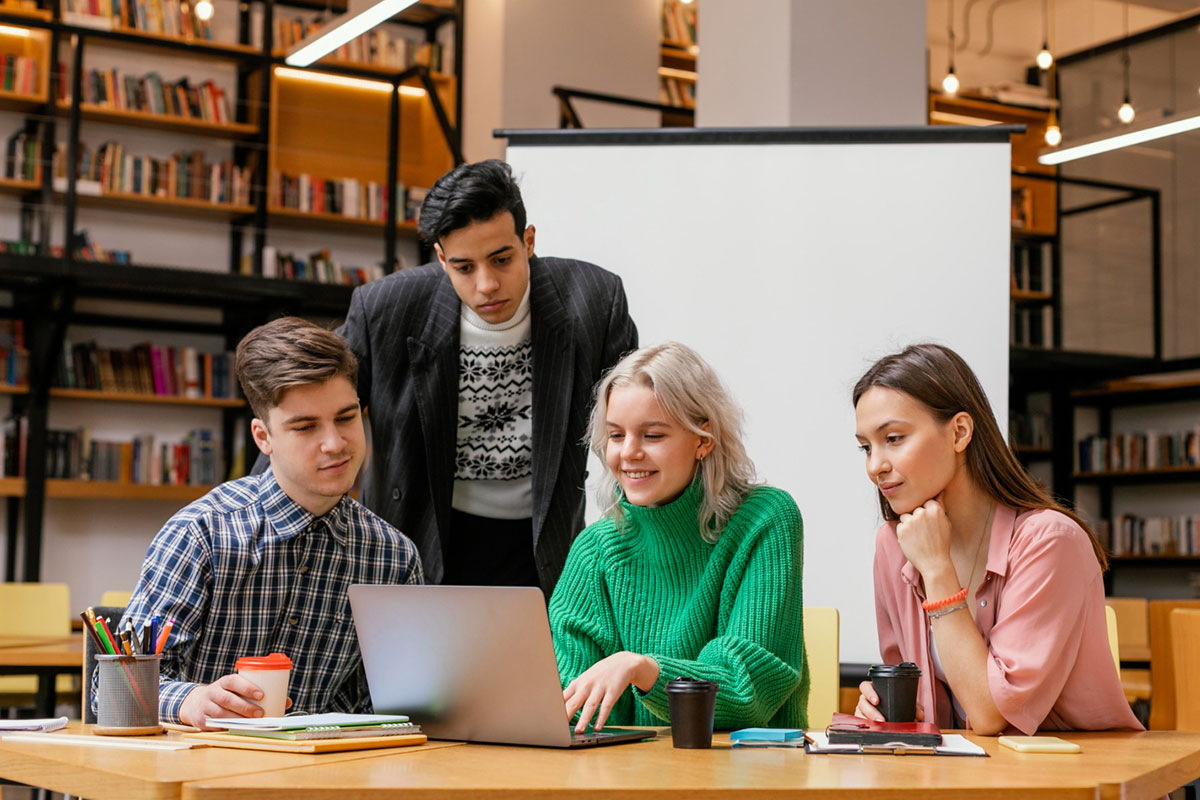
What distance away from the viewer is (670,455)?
74.9 inches

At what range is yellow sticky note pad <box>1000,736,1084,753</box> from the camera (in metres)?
1.47

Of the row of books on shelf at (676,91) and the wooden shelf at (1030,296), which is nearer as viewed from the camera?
the row of books on shelf at (676,91)

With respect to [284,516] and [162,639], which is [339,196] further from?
[162,639]

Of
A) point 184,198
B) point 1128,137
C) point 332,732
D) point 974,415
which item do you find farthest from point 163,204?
point 332,732

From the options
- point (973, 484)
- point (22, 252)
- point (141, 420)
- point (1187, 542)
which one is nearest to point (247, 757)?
point (973, 484)

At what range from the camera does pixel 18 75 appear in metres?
6.96

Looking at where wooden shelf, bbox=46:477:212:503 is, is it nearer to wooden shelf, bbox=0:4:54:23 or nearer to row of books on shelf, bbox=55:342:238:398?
row of books on shelf, bbox=55:342:238:398

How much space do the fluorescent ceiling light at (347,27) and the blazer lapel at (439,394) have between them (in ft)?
8.57

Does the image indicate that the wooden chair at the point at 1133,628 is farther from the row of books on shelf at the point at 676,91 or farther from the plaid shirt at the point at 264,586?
the row of books on shelf at the point at 676,91

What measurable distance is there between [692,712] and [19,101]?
267 inches

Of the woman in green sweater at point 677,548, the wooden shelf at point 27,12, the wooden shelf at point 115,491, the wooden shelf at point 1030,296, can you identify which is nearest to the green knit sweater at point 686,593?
the woman in green sweater at point 677,548

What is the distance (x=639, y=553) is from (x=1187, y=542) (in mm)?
Answer: 7935

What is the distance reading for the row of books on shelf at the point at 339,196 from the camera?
752cm

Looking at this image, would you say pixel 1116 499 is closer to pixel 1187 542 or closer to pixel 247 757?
pixel 1187 542
